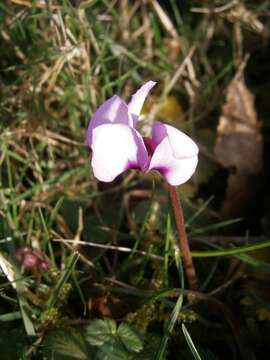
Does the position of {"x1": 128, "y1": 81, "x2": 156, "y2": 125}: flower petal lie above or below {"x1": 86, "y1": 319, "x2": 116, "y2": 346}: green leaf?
above

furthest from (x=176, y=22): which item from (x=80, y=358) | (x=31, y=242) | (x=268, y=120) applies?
(x=80, y=358)

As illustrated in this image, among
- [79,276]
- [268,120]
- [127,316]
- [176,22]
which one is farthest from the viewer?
[176,22]

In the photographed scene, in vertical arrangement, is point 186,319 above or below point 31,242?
below

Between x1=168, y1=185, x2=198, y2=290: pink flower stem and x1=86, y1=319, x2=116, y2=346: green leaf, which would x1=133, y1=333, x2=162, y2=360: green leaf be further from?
x1=168, y1=185, x2=198, y2=290: pink flower stem

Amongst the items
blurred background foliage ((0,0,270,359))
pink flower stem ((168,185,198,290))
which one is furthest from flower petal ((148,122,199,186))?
blurred background foliage ((0,0,270,359))

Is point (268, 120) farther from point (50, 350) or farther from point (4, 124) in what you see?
point (50, 350)

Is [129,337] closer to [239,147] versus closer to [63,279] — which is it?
[63,279]

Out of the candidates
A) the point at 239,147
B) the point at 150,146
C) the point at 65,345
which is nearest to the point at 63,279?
the point at 65,345
